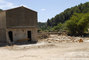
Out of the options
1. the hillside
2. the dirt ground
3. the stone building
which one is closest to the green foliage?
the stone building

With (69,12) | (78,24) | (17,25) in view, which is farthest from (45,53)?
(69,12)

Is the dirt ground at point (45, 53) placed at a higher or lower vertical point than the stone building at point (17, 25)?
lower

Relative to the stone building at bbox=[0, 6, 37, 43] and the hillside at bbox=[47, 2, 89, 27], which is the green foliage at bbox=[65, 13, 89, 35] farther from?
the hillside at bbox=[47, 2, 89, 27]

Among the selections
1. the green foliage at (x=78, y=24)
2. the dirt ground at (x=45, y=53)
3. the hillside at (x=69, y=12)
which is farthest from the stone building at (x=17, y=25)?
the hillside at (x=69, y=12)

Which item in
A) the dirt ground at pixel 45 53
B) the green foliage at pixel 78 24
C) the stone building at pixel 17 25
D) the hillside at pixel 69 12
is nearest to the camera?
the dirt ground at pixel 45 53

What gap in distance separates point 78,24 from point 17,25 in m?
22.2

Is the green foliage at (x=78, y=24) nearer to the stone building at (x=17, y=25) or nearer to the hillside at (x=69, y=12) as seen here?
the stone building at (x=17, y=25)

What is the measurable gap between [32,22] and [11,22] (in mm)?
4549

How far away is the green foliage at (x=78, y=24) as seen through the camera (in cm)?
4134

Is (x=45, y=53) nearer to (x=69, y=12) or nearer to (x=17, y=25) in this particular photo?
(x=17, y=25)

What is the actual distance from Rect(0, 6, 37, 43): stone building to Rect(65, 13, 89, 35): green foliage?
61.4 feet

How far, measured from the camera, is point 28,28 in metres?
26.9

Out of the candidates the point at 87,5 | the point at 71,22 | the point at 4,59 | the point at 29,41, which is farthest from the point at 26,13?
the point at 87,5

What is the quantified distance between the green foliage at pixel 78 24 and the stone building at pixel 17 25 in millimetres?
18707
